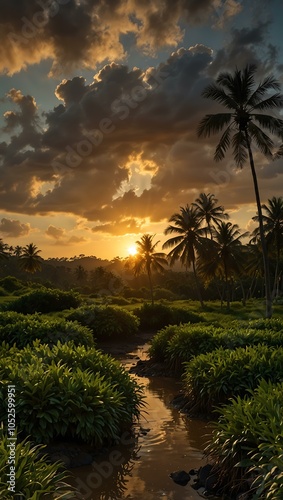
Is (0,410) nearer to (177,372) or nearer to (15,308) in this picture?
(177,372)

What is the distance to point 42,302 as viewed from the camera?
37.5 meters

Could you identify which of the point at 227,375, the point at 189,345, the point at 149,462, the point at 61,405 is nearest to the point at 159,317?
the point at 189,345

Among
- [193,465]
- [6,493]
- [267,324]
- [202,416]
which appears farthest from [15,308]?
[6,493]

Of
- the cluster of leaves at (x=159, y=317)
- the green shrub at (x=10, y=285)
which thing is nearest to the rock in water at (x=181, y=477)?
the cluster of leaves at (x=159, y=317)

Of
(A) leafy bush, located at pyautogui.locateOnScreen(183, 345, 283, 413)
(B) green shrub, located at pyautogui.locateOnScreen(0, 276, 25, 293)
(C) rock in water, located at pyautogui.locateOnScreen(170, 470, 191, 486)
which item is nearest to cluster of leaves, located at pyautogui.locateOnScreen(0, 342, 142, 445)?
(C) rock in water, located at pyautogui.locateOnScreen(170, 470, 191, 486)

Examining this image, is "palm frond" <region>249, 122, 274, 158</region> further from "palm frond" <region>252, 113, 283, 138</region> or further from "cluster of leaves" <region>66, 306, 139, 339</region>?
"cluster of leaves" <region>66, 306, 139, 339</region>

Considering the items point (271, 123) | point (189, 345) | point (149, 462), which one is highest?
point (271, 123)

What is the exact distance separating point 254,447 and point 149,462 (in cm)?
251

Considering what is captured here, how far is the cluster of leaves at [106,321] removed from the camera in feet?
92.2

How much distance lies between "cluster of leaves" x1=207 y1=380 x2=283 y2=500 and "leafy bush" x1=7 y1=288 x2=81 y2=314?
99.7 feet

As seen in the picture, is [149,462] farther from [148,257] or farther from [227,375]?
[148,257]

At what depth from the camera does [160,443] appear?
10.1m

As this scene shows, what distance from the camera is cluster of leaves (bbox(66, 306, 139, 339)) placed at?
28094 mm

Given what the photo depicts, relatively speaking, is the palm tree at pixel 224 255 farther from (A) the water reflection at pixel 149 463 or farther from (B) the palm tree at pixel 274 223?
(A) the water reflection at pixel 149 463
